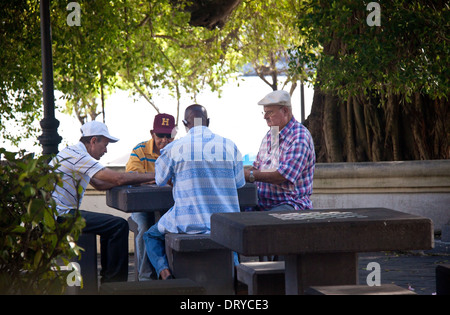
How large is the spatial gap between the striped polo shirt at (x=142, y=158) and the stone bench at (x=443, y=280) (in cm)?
418

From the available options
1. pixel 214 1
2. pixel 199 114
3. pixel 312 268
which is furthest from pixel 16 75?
pixel 312 268

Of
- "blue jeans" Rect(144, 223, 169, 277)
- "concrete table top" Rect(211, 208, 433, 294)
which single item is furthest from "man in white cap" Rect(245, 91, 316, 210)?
"concrete table top" Rect(211, 208, 433, 294)

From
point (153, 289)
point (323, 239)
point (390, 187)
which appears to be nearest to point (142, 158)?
point (390, 187)

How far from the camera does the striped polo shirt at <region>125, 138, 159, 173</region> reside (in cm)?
748

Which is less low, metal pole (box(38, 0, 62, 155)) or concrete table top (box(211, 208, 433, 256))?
metal pole (box(38, 0, 62, 155))

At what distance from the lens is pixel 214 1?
1227 cm

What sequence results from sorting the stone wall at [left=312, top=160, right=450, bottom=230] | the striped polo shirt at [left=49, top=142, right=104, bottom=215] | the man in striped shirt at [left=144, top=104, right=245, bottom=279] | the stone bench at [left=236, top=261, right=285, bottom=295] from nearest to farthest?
the stone bench at [left=236, top=261, right=285, bottom=295] → the man in striped shirt at [left=144, top=104, right=245, bottom=279] → the striped polo shirt at [left=49, top=142, right=104, bottom=215] → the stone wall at [left=312, top=160, right=450, bottom=230]

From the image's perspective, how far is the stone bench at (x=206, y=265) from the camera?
5047 millimetres

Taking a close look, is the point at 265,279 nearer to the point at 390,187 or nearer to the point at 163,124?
the point at 163,124

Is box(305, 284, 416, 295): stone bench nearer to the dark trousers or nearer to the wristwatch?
the wristwatch

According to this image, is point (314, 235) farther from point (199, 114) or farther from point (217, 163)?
point (199, 114)

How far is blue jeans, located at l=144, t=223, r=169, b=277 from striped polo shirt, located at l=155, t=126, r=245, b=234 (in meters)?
0.22
